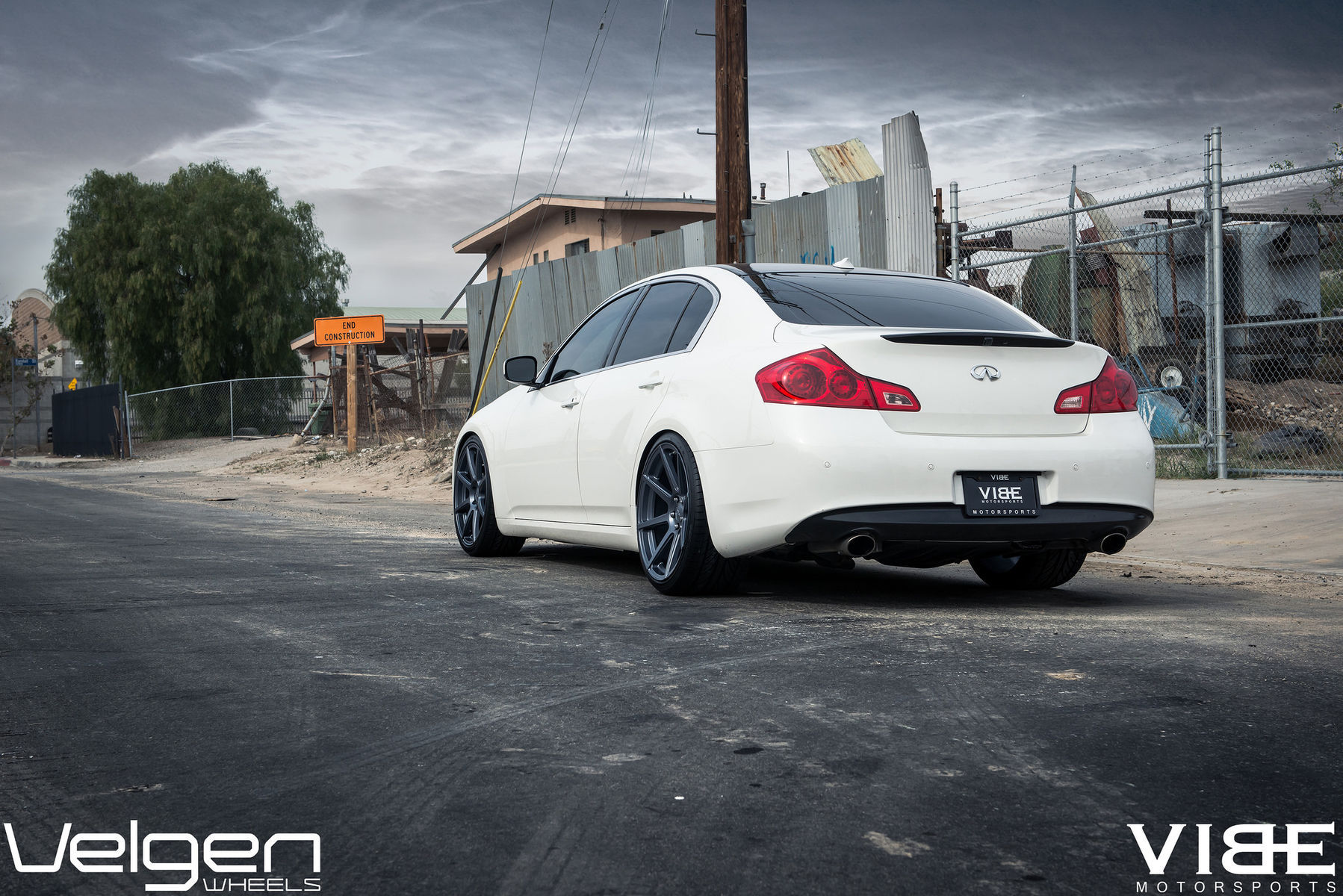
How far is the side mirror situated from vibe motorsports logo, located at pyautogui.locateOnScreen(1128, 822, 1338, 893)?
553 cm

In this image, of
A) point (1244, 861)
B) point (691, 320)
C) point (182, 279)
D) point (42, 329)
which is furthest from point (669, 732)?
point (42, 329)

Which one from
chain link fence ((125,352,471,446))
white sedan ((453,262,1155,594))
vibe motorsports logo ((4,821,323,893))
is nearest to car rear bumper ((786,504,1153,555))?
white sedan ((453,262,1155,594))

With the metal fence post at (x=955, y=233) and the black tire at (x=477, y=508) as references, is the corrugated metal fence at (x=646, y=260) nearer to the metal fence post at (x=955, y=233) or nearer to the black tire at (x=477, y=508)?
the metal fence post at (x=955, y=233)

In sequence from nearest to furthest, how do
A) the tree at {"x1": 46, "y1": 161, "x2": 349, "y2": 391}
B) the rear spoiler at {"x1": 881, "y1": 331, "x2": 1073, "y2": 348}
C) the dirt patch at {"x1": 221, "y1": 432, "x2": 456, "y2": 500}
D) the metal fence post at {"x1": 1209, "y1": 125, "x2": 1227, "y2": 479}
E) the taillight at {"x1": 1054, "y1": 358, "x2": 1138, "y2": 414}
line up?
the rear spoiler at {"x1": 881, "y1": 331, "x2": 1073, "y2": 348}, the taillight at {"x1": 1054, "y1": 358, "x2": 1138, "y2": 414}, the metal fence post at {"x1": 1209, "y1": 125, "x2": 1227, "y2": 479}, the dirt patch at {"x1": 221, "y1": 432, "x2": 456, "y2": 500}, the tree at {"x1": 46, "y1": 161, "x2": 349, "y2": 391}

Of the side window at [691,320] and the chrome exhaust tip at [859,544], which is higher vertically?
the side window at [691,320]

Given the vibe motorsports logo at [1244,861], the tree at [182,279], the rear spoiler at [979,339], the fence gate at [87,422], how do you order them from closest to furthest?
the vibe motorsports logo at [1244,861] → the rear spoiler at [979,339] → the fence gate at [87,422] → the tree at [182,279]

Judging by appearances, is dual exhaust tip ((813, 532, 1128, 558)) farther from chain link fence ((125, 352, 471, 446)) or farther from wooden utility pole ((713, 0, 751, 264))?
chain link fence ((125, 352, 471, 446))

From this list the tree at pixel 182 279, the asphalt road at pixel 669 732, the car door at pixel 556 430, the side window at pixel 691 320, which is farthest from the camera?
the tree at pixel 182 279

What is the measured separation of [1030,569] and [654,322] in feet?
7.53

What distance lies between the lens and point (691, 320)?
657cm

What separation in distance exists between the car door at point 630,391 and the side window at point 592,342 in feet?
0.62

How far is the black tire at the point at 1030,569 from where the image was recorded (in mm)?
6516

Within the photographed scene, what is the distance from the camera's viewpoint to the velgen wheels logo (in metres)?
5.67

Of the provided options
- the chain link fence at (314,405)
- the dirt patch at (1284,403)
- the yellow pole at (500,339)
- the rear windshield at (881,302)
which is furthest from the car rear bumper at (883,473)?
the chain link fence at (314,405)
